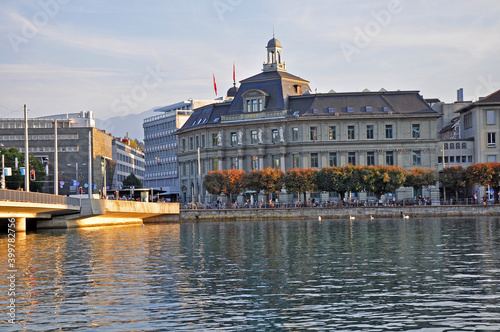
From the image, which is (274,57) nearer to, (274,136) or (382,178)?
(274,136)

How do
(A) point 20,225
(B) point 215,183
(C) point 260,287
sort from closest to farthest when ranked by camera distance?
1. (C) point 260,287
2. (A) point 20,225
3. (B) point 215,183

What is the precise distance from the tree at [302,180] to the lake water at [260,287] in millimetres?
65502

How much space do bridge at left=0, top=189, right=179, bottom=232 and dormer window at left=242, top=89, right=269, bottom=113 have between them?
41.5m

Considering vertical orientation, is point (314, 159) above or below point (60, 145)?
below

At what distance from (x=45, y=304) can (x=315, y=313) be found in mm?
9920

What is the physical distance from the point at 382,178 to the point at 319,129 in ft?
82.6

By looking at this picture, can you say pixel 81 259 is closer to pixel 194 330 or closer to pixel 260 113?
pixel 194 330

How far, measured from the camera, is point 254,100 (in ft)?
481

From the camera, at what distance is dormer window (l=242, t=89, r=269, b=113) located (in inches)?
5723

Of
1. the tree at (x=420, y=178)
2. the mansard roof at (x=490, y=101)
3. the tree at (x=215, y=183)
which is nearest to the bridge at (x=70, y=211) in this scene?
the tree at (x=215, y=183)

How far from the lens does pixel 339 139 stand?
139750mm

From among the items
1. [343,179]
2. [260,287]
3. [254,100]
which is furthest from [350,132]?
[260,287]

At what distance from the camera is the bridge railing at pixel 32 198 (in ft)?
194

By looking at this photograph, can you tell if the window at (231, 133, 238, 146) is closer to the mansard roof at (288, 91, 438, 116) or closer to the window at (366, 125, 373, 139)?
the mansard roof at (288, 91, 438, 116)
